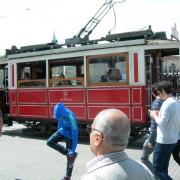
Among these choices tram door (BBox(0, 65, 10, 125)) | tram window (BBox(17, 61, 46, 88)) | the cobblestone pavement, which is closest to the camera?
the cobblestone pavement

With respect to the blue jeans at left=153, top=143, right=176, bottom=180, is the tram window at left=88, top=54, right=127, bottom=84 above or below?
above

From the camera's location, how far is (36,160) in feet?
33.6

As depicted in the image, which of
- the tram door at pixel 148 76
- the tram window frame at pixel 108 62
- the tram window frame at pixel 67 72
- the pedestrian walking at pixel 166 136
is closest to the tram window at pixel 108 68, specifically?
the tram window frame at pixel 108 62

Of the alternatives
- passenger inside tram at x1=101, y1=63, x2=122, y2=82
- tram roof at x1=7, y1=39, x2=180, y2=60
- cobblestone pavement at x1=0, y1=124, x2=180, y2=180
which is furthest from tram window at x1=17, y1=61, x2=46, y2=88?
passenger inside tram at x1=101, y1=63, x2=122, y2=82

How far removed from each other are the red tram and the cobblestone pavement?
950 mm

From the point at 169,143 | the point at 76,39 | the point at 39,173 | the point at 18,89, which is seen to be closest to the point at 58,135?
the point at 39,173

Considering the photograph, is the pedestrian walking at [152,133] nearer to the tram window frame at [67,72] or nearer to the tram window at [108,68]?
the tram window at [108,68]

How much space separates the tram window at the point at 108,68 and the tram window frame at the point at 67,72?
0.41 metres

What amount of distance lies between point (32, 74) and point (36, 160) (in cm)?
505

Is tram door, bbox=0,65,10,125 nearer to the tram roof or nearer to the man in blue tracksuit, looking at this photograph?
the tram roof

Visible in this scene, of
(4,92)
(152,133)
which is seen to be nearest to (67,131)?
(152,133)

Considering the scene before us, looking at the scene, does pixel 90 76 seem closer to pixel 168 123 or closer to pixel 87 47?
pixel 87 47

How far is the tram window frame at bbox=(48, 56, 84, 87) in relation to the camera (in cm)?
1324

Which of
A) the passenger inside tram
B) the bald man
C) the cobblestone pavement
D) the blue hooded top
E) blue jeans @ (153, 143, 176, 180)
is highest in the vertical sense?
the passenger inside tram
